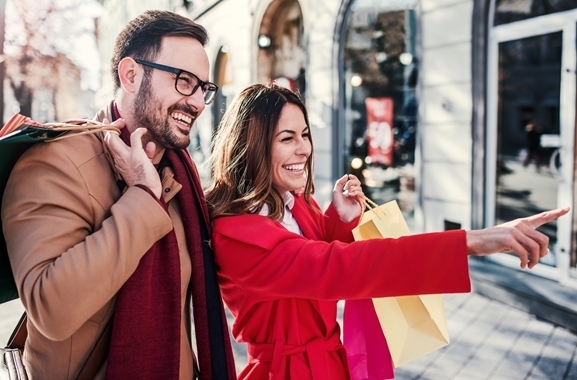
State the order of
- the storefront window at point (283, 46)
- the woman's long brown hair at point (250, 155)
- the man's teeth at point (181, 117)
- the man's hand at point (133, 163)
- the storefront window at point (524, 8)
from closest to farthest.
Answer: the man's hand at point (133, 163) → the man's teeth at point (181, 117) → the woman's long brown hair at point (250, 155) → the storefront window at point (524, 8) → the storefront window at point (283, 46)

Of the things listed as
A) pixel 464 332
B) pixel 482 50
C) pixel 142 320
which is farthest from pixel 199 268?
pixel 482 50

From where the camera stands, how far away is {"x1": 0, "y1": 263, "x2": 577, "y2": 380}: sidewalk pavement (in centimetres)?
353

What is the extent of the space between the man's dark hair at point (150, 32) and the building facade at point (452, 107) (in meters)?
2.24

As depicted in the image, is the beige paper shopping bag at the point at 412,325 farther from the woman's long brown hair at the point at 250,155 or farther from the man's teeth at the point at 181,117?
the man's teeth at the point at 181,117

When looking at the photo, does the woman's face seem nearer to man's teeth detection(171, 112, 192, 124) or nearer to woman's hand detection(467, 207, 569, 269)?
man's teeth detection(171, 112, 192, 124)

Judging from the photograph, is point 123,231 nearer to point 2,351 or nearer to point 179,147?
point 179,147

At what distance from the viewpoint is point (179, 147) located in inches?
66.3

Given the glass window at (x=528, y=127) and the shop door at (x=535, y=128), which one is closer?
the shop door at (x=535, y=128)

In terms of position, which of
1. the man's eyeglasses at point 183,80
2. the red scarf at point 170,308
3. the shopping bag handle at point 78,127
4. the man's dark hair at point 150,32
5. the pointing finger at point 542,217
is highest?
the man's dark hair at point 150,32

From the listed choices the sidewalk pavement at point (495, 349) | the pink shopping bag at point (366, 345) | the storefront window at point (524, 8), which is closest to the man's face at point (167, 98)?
the pink shopping bag at point (366, 345)

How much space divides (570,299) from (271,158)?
3.84 metres

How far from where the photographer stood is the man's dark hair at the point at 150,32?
5.30 ft

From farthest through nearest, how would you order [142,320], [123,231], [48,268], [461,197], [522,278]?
[461,197] → [522,278] → [142,320] → [123,231] → [48,268]

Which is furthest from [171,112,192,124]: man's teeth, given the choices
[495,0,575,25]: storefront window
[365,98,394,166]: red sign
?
[365,98,394,166]: red sign
